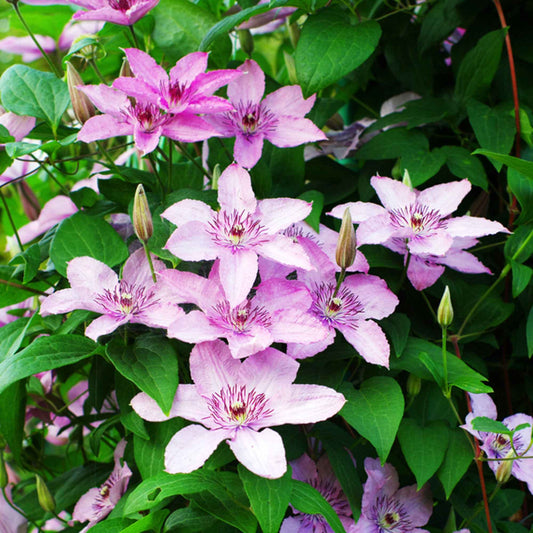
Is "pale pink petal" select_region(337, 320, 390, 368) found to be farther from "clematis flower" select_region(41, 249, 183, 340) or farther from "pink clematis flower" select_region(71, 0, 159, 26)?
"pink clematis flower" select_region(71, 0, 159, 26)

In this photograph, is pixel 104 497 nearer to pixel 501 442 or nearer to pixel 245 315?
pixel 245 315

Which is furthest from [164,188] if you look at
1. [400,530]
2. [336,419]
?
[400,530]

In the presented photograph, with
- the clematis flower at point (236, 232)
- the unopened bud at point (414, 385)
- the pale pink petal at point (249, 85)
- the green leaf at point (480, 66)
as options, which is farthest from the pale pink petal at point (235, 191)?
the green leaf at point (480, 66)

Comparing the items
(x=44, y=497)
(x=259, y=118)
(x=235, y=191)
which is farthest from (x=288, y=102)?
(x=44, y=497)

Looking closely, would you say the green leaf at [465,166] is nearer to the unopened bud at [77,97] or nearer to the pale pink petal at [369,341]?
the pale pink petal at [369,341]

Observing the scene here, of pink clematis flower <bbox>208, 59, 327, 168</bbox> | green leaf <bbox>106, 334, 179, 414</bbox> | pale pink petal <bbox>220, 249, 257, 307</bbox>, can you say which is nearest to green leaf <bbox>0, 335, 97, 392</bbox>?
green leaf <bbox>106, 334, 179, 414</bbox>
